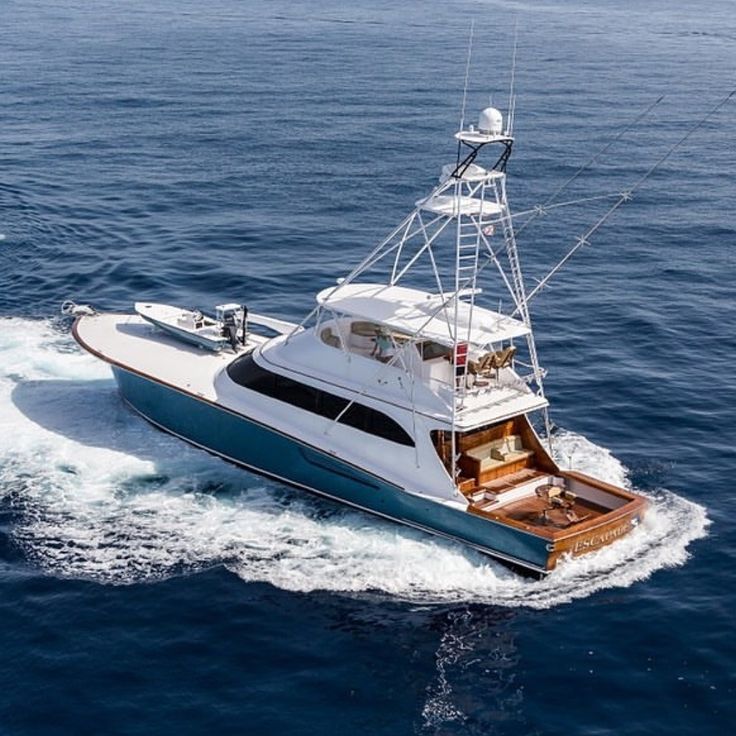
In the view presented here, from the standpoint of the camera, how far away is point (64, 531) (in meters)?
28.7

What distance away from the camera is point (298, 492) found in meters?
31.4

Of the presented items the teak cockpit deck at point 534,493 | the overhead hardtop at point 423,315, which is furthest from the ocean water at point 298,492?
the overhead hardtop at point 423,315

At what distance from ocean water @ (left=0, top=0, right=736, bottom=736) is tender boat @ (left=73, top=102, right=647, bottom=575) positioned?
0.88 metres

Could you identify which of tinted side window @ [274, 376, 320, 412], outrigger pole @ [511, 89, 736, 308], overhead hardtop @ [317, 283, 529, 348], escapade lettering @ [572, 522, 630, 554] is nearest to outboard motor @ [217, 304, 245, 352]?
tinted side window @ [274, 376, 320, 412]

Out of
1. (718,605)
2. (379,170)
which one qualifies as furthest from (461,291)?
(379,170)

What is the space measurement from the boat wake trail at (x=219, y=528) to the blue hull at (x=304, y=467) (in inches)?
15.3

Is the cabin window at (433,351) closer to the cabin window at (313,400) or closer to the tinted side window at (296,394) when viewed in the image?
the cabin window at (313,400)

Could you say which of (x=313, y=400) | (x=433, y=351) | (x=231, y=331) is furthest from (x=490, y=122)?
(x=231, y=331)

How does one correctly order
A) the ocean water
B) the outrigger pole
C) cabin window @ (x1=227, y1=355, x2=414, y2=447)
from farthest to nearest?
cabin window @ (x1=227, y1=355, x2=414, y2=447) → the outrigger pole → the ocean water

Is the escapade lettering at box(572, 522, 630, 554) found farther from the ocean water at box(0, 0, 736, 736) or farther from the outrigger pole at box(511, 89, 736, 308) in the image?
the outrigger pole at box(511, 89, 736, 308)

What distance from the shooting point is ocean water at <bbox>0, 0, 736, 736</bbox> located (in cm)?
2342

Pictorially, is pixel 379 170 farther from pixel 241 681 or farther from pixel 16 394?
pixel 241 681

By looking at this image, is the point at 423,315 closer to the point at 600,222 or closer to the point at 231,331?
the point at 600,222

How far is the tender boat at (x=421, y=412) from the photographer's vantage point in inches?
1118
